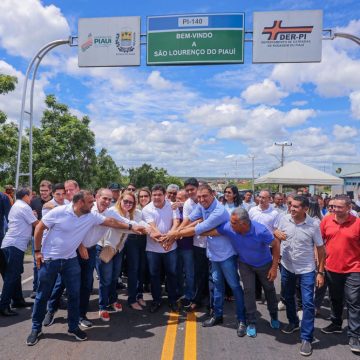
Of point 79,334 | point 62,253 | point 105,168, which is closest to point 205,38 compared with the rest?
point 62,253

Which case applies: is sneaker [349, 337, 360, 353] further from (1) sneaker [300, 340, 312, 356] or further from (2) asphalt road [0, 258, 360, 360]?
(1) sneaker [300, 340, 312, 356]

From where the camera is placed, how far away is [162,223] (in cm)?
554

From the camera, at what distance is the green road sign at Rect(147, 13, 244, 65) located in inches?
376

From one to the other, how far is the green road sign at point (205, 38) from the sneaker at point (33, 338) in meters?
7.34

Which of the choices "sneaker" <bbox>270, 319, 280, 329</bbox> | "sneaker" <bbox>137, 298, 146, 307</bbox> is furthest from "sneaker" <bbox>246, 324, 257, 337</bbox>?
"sneaker" <bbox>137, 298, 146, 307</bbox>

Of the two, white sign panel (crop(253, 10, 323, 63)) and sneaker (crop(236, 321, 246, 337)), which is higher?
white sign panel (crop(253, 10, 323, 63))

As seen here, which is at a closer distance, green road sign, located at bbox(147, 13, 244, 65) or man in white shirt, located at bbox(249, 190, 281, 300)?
man in white shirt, located at bbox(249, 190, 281, 300)

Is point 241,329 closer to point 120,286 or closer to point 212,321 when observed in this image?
point 212,321

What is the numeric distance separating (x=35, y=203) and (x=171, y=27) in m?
5.76

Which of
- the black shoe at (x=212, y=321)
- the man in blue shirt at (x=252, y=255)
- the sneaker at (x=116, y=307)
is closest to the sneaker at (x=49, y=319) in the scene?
the sneaker at (x=116, y=307)

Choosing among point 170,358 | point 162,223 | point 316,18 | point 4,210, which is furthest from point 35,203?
point 316,18

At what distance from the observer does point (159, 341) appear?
4.42 metres

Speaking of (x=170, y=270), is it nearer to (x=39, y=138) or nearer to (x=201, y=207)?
(x=201, y=207)

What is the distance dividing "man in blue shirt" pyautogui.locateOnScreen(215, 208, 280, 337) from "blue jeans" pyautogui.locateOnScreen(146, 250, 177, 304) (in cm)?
99
